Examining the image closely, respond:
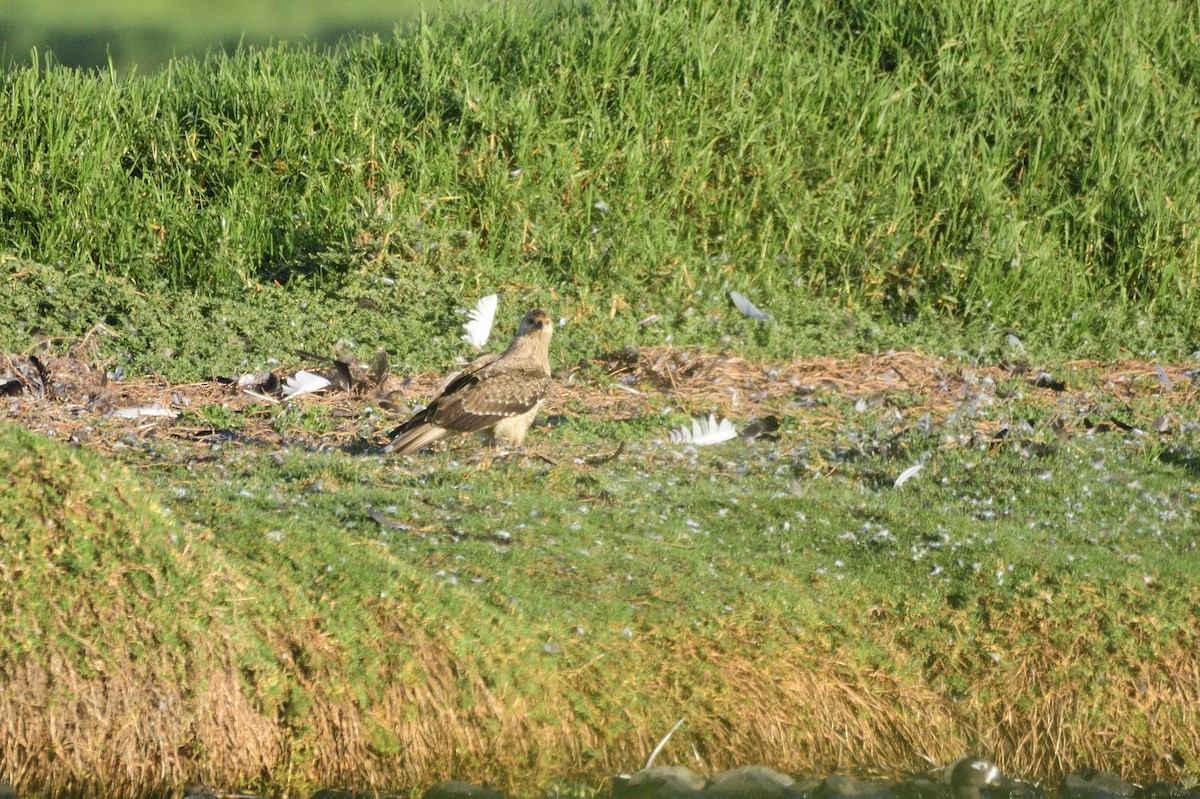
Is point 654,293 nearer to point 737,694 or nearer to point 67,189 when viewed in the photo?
point 67,189

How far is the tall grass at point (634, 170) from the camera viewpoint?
11.7 m

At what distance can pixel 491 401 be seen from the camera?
8.45 m

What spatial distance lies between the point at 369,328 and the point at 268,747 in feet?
18.6

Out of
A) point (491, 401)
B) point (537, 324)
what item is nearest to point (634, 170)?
point (537, 324)

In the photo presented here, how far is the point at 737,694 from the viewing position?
5992mm

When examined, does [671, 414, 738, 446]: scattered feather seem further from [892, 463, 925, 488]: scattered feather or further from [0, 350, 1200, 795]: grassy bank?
[892, 463, 925, 488]: scattered feather

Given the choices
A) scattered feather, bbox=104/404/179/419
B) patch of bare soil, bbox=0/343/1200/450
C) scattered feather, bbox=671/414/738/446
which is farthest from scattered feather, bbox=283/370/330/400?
scattered feather, bbox=671/414/738/446

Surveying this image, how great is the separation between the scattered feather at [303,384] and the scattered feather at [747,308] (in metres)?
3.84

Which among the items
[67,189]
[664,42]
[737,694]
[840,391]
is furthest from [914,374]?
[67,189]

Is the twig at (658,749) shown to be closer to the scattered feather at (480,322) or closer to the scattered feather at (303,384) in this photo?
the scattered feather at (303,384)

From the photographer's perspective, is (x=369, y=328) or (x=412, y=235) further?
(x=412, y=235)

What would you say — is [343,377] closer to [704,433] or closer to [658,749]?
[704,433]

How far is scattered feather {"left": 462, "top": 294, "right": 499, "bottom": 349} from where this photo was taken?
10.8 m

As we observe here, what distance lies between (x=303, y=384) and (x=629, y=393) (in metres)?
2.38
